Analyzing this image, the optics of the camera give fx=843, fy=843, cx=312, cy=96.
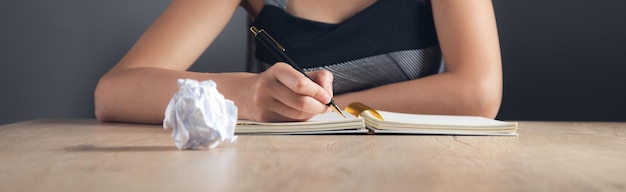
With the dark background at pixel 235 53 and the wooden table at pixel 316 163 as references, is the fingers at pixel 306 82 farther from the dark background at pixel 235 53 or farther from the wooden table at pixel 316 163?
the dark background at pixel 235 53

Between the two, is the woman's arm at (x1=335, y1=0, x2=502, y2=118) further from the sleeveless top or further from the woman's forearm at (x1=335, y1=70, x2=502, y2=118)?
the sleeveless top

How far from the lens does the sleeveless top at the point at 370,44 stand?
5.79 ft

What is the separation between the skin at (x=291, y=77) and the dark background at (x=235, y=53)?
59 cm

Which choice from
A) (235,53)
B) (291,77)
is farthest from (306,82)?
(235,53)

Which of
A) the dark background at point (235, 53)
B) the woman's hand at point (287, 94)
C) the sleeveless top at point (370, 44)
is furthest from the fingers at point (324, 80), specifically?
the dark background at point (235, 53)

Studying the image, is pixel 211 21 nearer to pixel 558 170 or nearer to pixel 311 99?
pixel 311 99

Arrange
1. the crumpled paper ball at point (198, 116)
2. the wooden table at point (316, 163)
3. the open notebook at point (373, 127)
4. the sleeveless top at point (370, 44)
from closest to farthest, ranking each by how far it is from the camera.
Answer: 1. the wooden table at point (316, 163)
2. the crumpled paper ball at point (198, 116)
3. the open notebook at point (373, 127)
4. the sleeveless top at point (370, 44)

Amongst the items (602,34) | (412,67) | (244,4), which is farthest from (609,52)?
(244,4)

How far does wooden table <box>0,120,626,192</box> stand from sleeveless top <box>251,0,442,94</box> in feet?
2.30

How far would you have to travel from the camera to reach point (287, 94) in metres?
1.09

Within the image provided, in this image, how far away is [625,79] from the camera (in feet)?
7.28

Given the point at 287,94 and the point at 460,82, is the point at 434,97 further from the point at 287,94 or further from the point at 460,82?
the point at 287,94

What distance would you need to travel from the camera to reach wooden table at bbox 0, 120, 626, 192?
0.59 meters

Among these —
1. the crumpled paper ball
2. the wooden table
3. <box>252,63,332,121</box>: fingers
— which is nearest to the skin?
<box>252,63,332,121</box>: fingers
